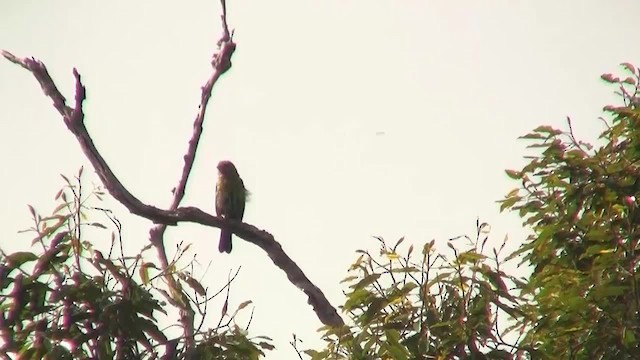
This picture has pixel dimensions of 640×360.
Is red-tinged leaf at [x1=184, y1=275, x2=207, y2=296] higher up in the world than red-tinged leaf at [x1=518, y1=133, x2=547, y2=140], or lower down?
lower down

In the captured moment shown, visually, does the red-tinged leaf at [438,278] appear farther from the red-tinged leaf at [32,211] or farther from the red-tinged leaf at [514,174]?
the red-tinged leaf at [32,211]

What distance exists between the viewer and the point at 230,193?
788 centimetres

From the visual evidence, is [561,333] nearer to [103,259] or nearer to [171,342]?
[171,342]

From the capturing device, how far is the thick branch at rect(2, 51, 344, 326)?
4.62m

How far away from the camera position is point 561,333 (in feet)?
11.0

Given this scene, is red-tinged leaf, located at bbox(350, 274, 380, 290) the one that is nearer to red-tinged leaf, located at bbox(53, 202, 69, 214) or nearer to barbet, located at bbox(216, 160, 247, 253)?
red-tinged leaf, located at bbox(53, 202, 69, 214)

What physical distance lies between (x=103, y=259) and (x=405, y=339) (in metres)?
1.35

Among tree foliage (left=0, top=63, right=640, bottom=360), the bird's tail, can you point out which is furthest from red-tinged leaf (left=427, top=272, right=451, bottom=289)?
the bird's tail

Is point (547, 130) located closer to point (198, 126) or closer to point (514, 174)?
point (514, 174)

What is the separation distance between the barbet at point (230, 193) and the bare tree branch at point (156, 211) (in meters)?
2.88

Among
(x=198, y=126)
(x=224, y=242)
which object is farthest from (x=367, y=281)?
(x=224, y=242)

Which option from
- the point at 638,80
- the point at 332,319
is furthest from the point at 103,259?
the point at 638,80

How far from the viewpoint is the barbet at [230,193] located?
785 cm

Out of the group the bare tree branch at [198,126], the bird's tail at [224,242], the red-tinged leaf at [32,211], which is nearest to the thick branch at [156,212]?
the bare tree branch at [198,126]
